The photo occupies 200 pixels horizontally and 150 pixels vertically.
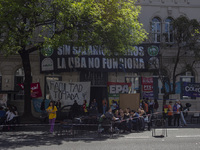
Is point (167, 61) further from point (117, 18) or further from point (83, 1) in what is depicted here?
point (83, 1)

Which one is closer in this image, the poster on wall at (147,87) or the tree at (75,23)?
the tree at (75,23)

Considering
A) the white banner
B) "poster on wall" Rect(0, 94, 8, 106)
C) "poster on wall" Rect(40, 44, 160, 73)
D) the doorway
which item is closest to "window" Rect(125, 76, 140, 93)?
"poster on wall" Rect(40, 44, 160, 73)

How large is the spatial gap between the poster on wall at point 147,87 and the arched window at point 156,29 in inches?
145

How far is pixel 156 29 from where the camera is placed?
77.5 ft


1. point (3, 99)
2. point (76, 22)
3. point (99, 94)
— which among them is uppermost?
point (76, 22)

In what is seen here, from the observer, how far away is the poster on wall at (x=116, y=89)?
21156 millimetres

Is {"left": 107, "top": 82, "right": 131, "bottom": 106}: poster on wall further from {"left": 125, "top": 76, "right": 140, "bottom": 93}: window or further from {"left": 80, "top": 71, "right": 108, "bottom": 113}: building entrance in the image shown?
{"left": 125, "top": 76, "right": 140, "bottom": 93}: window

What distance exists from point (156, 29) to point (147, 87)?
5607 mm

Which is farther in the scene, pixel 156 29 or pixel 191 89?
pixel 156 29

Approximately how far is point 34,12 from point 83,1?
9.45 feet

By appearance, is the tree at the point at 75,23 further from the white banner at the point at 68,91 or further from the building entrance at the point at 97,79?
the building entrance at the point at 97,79

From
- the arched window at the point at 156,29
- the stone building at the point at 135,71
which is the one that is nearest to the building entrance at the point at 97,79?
the stone building at the point at 135,71

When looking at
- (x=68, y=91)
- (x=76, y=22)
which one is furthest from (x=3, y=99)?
(x=76, y=22)

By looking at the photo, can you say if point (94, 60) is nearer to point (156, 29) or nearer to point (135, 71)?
point (135, 71)
